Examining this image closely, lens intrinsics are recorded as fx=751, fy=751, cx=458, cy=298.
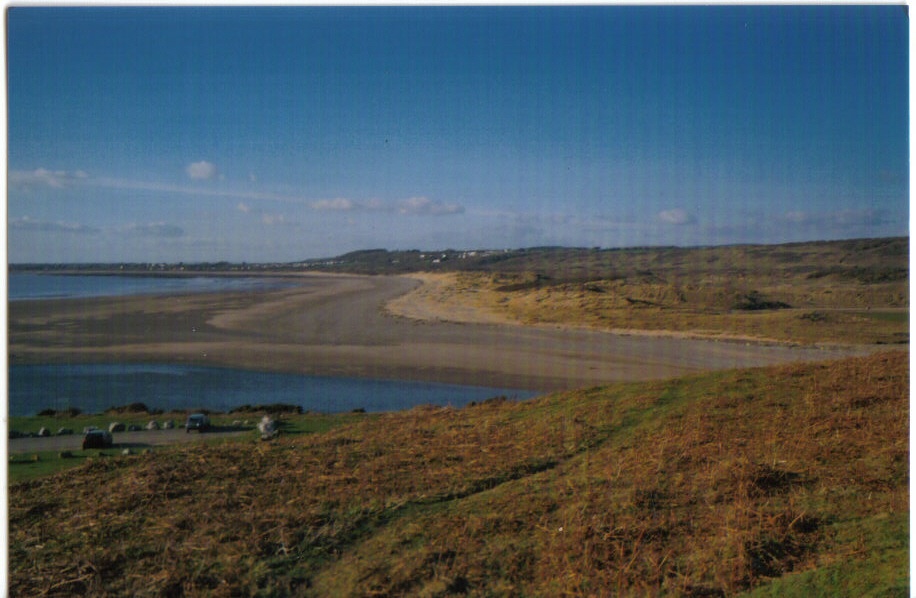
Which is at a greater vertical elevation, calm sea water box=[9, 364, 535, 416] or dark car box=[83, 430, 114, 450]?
calm sea water box=[9, 364, 535, 416]

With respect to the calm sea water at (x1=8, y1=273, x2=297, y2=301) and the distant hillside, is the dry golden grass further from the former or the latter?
the calm sea water at (x1=8, y1=273, x2=297, y2=301)

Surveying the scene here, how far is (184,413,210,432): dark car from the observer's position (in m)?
4.81

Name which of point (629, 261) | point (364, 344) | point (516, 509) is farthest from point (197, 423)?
point (629, 261)

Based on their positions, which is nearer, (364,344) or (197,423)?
(197,423)

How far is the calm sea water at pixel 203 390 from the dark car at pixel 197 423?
245mm

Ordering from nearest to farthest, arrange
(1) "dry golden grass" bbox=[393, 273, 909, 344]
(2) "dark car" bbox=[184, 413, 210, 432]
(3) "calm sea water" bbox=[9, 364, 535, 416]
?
(3) "calm sea water" bbox=[9, 364, 535, 416], (2) "dark car" bbox=[184, 413, 210, 432], (1) "dry golden grass" bbox=[393, 273, 909, 344]

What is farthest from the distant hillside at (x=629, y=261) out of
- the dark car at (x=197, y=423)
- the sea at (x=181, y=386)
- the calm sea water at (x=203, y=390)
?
the dark car at (x=197, y=423)

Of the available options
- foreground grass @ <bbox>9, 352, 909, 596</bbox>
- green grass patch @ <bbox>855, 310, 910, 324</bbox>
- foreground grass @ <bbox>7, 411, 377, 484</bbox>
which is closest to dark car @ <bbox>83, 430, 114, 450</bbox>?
foreground grass @ <bbox>7, 411, 377, 484</bbox>

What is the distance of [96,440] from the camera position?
4.59 meters

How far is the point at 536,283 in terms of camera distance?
5.53 m

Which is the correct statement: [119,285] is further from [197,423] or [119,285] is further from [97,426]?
[197,423]

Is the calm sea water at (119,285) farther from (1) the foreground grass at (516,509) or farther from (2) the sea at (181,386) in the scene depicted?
(1) the foreground grass at (516,509)

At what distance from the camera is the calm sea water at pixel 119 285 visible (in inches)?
176

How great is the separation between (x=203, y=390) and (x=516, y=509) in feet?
8.07
